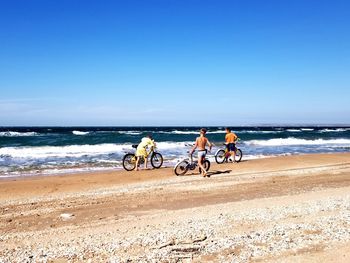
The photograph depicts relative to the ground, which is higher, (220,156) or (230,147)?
(230,147)

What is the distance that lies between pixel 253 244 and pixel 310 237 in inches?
41.0

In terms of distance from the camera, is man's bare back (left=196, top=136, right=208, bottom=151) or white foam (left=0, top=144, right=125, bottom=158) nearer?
man's bare back (left=196, top=136, right=208, bottom=151)

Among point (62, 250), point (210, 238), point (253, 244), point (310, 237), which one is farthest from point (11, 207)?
point (310, 237)

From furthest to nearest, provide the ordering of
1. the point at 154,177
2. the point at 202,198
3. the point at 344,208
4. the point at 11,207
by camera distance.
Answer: the point at 154,177 → the point at 202,198 → the point at 11,207 → the point at 344,208

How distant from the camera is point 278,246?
5652 mm

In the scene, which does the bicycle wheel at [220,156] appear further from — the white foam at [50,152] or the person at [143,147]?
the white foam at [50,152]

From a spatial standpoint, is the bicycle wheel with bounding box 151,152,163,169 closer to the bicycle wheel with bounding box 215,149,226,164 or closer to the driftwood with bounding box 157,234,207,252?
the bicycle wheel with bounding box 215,149,226,164

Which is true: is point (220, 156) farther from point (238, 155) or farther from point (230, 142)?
point (238, 155)

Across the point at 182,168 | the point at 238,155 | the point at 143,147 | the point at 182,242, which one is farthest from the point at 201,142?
the point at 182,242

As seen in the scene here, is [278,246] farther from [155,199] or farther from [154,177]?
[154,177]

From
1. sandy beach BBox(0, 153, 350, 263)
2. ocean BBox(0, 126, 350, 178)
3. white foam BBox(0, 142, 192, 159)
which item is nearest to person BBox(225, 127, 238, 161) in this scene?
ocean BBox(0, 126, 350, 178)

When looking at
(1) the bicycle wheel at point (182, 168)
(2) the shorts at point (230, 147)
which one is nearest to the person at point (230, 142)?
(2) the shorts at point (230, 147)

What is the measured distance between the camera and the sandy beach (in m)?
5.45

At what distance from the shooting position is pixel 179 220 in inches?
285
